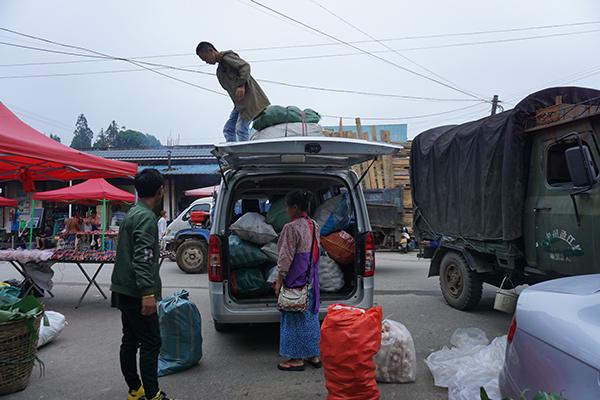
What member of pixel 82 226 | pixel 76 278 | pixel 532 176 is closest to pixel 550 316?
pixel 532 176

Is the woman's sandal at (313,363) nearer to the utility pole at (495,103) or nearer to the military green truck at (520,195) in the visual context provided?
the military green truck at (520,195)

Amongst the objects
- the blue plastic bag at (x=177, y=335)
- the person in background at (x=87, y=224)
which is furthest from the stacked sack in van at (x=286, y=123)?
the person in background at (x=87, y=224)

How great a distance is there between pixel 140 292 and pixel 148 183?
81 centimetres

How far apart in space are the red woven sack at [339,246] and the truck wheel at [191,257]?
710 centimetres

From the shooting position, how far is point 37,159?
5695 millimetres

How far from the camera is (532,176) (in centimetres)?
502

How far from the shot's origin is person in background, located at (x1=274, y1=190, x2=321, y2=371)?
12.6 feet

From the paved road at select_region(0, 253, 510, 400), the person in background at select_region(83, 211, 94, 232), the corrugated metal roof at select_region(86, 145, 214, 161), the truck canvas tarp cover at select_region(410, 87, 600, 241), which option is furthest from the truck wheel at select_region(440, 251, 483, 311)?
the corrugated metal roof at select_region(86, 145, 214, 161)

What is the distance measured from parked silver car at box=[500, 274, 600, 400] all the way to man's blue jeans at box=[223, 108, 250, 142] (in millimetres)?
4247

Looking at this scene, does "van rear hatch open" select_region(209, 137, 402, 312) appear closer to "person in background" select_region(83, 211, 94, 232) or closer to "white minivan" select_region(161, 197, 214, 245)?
"white minivan" select_region(161, 197, 214, 245)

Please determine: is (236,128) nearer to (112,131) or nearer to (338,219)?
(338,219)

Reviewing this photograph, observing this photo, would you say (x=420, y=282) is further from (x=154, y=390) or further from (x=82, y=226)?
(x=82, y=226)

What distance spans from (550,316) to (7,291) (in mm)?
5038

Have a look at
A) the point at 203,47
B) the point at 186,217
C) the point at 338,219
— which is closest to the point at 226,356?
the point at 338,219
